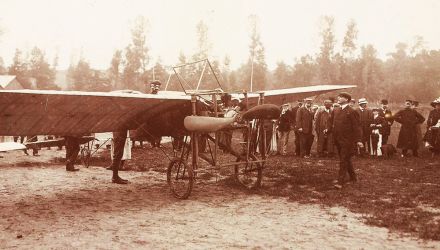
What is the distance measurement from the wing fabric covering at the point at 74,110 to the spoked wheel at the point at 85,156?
14.3 feet

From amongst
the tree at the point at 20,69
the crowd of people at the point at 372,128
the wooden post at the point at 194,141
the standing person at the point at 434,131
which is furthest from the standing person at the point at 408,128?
the tree at the point at 20,69

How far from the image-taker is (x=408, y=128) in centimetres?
1522

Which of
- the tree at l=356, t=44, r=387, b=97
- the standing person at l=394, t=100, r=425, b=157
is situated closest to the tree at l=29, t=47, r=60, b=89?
the tree at l=356, t=44, r=387, b=97

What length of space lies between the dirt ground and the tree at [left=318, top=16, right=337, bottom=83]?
55088mm

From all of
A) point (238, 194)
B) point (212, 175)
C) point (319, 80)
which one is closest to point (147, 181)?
point (212, 175)

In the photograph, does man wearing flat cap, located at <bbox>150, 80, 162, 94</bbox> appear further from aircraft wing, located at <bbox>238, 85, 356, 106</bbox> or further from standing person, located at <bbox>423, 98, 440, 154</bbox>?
standing person, located at <bbox>423, 98, 440, 154</bbox>

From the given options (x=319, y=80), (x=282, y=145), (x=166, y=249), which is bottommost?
(x=166, y=249)

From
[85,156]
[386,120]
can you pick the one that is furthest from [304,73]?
[85,156]

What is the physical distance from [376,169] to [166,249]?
8576mm

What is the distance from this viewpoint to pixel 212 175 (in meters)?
11.6

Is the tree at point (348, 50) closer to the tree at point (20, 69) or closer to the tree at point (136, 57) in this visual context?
the tree at point (136, 57)

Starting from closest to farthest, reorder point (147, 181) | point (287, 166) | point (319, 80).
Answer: point (147, 181) < point (287, 166) < point (319, 80)

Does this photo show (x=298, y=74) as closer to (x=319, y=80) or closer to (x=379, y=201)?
(x=319, y=80)

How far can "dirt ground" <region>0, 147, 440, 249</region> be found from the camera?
5.51m
